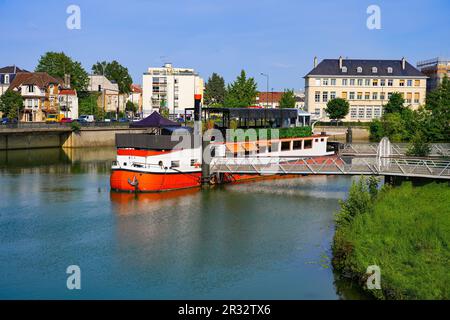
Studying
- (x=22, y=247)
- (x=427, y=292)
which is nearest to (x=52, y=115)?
(x=22, y=247)

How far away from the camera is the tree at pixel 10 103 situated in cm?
8100

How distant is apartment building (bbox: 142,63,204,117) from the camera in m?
120

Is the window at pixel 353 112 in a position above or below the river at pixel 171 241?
above

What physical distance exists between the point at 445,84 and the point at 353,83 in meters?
25.8

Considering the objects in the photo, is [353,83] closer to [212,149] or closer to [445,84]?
[445,84]

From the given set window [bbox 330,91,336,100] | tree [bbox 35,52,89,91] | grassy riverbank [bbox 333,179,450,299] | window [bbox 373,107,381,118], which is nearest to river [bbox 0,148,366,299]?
grassy riverbank [bbox 333,179,450,299]

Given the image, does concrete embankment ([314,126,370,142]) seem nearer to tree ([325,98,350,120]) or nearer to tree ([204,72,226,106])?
tree ([325,98,350,120])

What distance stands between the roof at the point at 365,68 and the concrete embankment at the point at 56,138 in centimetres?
3728

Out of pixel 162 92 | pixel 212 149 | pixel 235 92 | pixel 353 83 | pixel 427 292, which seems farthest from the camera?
pixel 162 92

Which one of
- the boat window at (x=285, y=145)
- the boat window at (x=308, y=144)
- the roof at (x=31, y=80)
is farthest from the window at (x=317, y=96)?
the boat window at (x=285, y=145)

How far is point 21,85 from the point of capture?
86812 mm

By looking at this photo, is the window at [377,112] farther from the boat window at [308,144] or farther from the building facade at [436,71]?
the boat window at [308,144]

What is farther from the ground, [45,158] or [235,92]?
[235,92]

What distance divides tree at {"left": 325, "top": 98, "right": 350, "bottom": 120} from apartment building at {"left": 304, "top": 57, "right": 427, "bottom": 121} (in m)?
3.63
